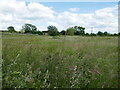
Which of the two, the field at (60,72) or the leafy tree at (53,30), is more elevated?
the leafy tree at (53,30)

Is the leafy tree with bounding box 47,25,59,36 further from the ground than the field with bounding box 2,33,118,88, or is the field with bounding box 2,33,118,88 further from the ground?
the leafy tree with bounding box 47,25,59,36

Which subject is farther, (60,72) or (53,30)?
(53,30)

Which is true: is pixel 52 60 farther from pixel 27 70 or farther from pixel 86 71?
pixel 86 71

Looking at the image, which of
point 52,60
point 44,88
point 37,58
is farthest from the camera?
point 37,58

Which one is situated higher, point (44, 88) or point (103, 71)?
point (103, 71)

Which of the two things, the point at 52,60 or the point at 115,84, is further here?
the point at 52,60

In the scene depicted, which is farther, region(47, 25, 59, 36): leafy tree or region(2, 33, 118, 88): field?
region(47, 25, 59, 36): leafy tree

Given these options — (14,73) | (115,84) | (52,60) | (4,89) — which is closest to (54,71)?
(52,60)

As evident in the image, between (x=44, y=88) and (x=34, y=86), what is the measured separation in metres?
0.17

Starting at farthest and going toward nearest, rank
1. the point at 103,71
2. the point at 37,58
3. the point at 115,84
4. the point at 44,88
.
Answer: the point at 37,58
the point at 103,71
the point at 115,84
the point at 44,88

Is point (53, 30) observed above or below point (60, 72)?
above

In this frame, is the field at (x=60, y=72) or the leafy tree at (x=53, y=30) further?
the leafy tree at (x=53, y=30)

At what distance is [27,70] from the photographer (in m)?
2.55

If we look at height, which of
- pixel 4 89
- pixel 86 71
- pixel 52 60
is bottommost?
pixel 4 89
